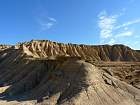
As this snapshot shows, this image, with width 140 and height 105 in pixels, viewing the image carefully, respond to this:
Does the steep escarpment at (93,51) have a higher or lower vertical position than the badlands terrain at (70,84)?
higher

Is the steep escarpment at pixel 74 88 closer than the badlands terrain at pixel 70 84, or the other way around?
the steep escarpment at pixel 74 88

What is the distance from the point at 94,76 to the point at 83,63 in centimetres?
301

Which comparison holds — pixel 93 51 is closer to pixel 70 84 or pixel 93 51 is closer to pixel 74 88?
pixel 70 84

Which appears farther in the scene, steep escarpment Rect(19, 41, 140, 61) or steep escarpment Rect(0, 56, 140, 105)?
steep escarpment Rect(19, 41, 140, 61)

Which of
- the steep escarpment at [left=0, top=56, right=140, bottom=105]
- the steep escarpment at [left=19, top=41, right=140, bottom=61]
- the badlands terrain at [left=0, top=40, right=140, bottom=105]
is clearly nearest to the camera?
the steep escarpment at [left=0, top=56, right=140, bottom=105]

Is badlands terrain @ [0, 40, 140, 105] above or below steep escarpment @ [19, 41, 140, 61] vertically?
below

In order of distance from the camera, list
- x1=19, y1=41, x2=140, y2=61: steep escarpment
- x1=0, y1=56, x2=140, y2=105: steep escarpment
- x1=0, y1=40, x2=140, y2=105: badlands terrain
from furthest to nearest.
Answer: x1=19, y1=41, x2=140, y2=61: steep escarpment
x1=0, y1=40, x2=140, y2=105: badlands terrain
x1=0, y1=56, x2=140, y2=105: steep escarpment

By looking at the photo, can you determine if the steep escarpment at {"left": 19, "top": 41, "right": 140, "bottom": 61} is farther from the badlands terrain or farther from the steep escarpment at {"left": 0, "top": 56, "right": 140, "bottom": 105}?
the steep escarpment at {"left": 0, "top": 56, "right": 140, "bottom": 105}

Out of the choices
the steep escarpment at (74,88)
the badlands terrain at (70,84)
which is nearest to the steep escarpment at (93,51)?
the badlands terrain at (70,84)

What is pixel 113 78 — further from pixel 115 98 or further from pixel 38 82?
pixel 38 82

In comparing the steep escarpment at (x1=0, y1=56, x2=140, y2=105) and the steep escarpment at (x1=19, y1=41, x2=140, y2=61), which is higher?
the steep escarpment at (x1=19, y1=41, x2=140, y2=61)

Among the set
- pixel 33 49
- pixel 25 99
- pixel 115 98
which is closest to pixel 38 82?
pixel 25 99

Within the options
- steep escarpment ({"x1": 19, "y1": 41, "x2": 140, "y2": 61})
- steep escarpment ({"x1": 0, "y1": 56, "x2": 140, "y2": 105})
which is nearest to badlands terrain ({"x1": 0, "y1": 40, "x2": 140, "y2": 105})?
steep escarpment ({"x1": 0, "y1": 56, "x2": 140, "y2": 105})

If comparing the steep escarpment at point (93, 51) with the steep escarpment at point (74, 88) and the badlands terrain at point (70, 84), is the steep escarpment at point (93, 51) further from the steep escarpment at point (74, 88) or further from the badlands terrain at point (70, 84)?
the steep escarpment at point (74, 88)
